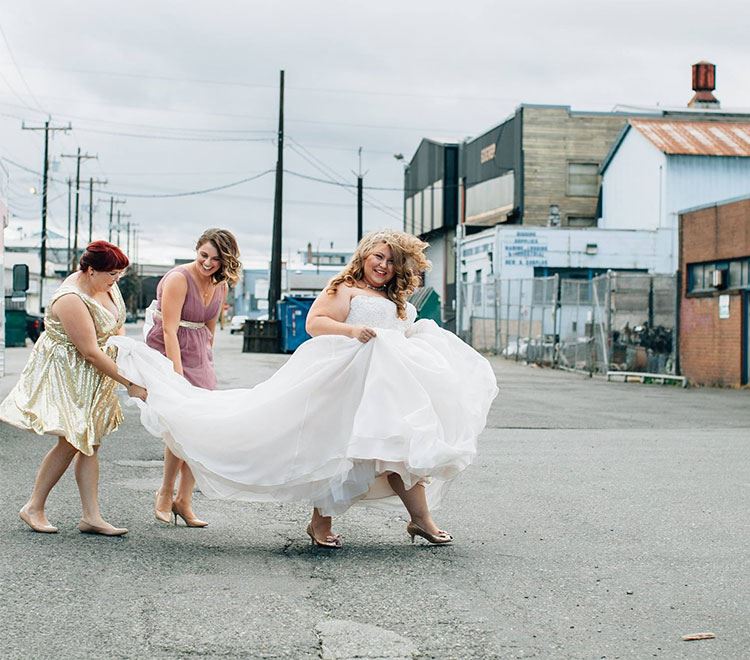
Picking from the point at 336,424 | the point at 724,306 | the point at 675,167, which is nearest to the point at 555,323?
the point at 724,306

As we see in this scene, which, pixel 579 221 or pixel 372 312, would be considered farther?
pixel 579 221

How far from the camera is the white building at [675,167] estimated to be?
155 ft

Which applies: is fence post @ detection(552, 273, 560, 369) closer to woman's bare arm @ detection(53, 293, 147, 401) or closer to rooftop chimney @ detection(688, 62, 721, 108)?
Result: woman's bare arm @ detection(53, 293, 147, 401)

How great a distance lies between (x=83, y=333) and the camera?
7062mm

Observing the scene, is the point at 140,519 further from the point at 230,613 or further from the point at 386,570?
the point at 230,613

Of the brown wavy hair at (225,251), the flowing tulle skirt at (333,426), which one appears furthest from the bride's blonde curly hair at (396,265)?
the brown wavy hair at (225,251)

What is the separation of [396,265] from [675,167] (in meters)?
42.2

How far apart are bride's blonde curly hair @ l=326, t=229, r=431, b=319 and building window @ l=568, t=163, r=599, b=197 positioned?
5097 centimetres

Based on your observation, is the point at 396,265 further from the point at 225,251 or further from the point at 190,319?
the point at 190,319

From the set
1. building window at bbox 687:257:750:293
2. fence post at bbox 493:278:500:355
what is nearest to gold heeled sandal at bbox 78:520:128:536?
building window at bbox 687:257:750:293

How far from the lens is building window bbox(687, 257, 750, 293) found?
25609 mm

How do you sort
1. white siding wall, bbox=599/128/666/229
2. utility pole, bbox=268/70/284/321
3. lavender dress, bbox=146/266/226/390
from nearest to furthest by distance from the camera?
lavender dress, bbox=146/266/226/390
utility pole, bbox=268/70/284/321
white siding wall, bbox=599/128/666/229

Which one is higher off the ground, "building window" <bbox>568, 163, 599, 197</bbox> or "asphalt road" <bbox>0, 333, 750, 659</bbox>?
"building window" <bbox>568, 163, 599, 197</bbox>

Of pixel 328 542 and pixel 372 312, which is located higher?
pixel 372 312
